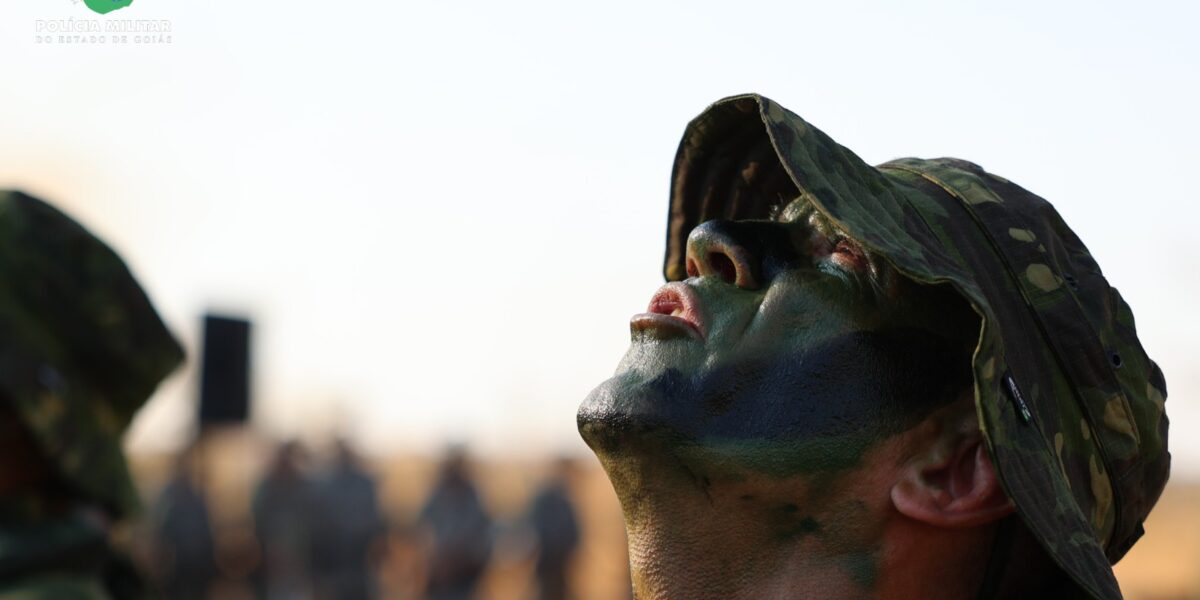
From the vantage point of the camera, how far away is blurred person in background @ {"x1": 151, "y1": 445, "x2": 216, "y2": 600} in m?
19.1

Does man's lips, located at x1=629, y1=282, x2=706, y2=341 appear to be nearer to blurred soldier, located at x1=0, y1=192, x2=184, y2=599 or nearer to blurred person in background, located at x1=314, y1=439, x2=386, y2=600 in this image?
blurred soldier, located at x1=0, y1=192, x2=184, y2=599

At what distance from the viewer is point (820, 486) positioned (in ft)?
8.62

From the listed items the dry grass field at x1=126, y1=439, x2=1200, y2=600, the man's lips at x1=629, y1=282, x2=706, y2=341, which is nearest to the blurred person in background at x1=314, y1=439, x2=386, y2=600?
the dry grass field at x1=126, y1=439, x2=1200, y2=600

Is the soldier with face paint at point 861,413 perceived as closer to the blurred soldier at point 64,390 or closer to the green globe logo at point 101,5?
the blurred soldier at point 64,390

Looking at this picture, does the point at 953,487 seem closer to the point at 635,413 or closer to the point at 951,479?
the point at 951,479

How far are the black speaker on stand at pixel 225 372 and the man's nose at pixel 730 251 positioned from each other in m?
15.2

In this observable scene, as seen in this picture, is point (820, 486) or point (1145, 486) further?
point (1145, 486)

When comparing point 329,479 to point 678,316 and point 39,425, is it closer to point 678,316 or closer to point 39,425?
point 39,425

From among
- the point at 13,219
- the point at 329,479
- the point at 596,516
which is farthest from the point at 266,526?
the point at 596,516

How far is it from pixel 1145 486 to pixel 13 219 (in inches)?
123

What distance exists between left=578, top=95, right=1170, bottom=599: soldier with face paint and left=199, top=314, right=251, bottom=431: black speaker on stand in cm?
1528

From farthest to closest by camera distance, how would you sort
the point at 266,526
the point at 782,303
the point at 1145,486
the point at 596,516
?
1. the point at 596,516
2. the point at 266,526
3. the point at 1145,486
4. the point at 782,303

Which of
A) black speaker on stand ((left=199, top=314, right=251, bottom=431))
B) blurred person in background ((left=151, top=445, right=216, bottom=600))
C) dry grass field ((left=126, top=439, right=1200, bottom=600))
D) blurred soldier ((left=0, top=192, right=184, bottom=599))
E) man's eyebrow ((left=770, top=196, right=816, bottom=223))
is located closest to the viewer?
man's eyebrow ((left=770, top=196, right=816, bottom=223))

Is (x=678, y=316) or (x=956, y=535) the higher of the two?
(x=678, y=316)
